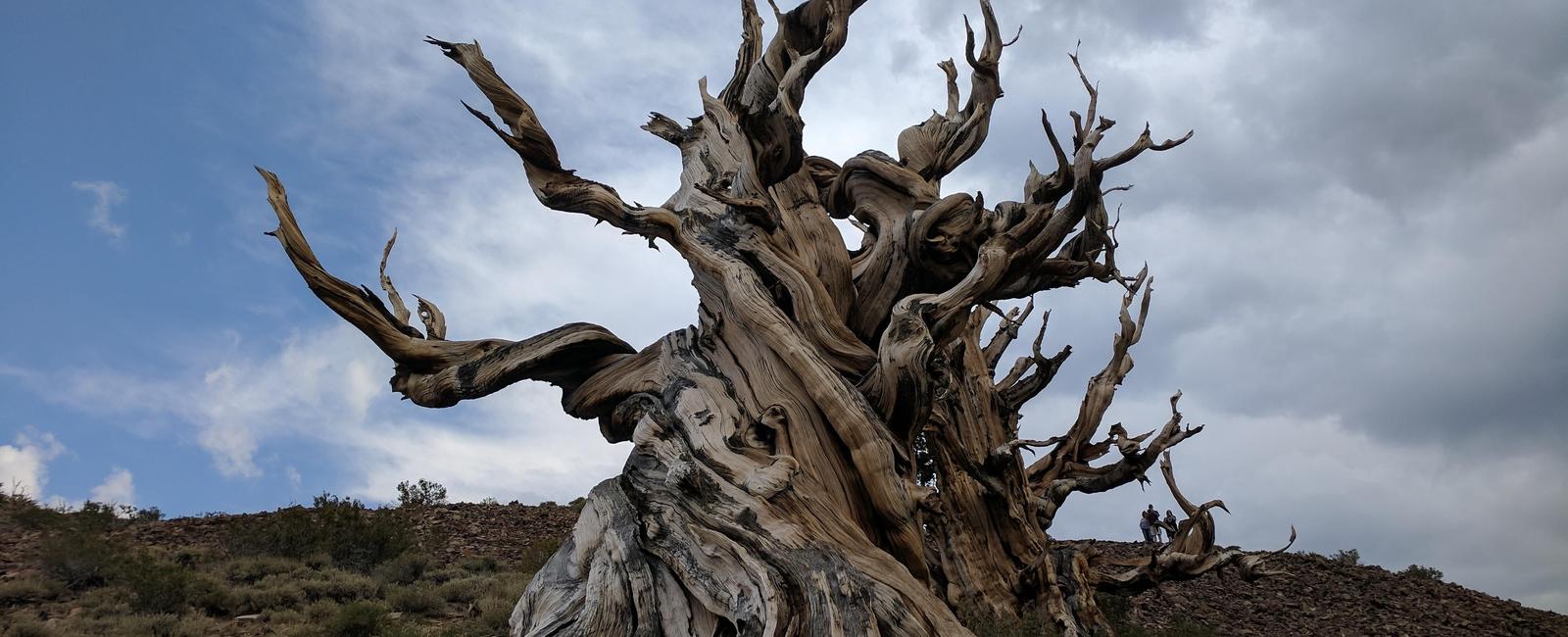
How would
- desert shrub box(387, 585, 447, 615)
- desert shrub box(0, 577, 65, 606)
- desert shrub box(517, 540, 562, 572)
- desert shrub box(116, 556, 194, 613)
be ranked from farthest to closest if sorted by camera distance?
1. desert shrub box(517, 540, 562, 572)
2. desert shrub box(0, 577, 65, 606)
3. desert shrub box(387, 585, 447, 615)
4. desert shrub box(116, 556, 194, 613)

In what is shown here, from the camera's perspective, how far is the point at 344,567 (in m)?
10.6

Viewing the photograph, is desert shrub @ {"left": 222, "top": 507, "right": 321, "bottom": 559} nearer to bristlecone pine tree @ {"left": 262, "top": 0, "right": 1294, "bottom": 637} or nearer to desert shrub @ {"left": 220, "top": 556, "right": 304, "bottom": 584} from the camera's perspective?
desert shrub @ {"left": 220, "top": 556, "right": 304, "bottom": 584}

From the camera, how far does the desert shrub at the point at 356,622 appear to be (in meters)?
7.69

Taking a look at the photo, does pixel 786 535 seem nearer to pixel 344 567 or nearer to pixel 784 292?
pixel 784 292

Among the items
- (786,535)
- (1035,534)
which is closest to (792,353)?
(786,535)

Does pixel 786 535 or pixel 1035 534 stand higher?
pixel 1035 534

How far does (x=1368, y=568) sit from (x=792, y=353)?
9.51 metres

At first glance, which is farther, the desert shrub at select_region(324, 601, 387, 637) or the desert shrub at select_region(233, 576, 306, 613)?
the desert shrub at select_region(233, 576, 306, 613)

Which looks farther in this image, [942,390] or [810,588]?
[942,390]

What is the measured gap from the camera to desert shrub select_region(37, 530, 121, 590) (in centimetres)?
935

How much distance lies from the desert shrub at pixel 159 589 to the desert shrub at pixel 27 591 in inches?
29.4

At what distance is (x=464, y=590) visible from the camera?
9.11 m

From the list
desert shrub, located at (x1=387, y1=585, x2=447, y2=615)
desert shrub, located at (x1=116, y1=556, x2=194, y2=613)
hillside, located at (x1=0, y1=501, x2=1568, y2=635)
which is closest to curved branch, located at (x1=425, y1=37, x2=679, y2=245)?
hillside, located at (x1=0, y1=501, x2=1568, y2=635)

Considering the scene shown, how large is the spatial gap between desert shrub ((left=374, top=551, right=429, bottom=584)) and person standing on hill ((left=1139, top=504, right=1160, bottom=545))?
8.06 metres
